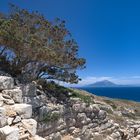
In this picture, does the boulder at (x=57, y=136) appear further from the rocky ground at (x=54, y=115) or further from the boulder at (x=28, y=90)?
the boulder at (x=28, y=90)

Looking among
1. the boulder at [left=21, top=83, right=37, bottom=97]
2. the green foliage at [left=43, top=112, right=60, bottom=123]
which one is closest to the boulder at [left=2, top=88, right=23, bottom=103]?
the boulder at [left=21, top=83, right=37, bottom=97]

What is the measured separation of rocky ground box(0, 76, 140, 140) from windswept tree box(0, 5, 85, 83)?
181 centimetres

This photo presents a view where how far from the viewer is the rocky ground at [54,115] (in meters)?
13.4

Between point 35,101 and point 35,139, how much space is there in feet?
29.2

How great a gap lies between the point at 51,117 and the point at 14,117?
8.88 m

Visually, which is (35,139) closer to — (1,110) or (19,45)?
(1,110)

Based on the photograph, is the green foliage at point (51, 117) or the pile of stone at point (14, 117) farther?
the green foliage at point (51, 117)

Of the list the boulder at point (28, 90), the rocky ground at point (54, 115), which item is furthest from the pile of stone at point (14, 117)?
the boulder at point (28, 90)

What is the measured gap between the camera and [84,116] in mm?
25750

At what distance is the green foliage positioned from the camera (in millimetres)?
21156

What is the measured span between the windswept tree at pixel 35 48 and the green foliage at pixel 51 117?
11.1ft

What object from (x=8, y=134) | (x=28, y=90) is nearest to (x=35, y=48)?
(x=28, y=90)

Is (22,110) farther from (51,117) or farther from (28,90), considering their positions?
(51,117)

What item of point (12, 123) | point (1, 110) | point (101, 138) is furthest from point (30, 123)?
point (101, 138)
